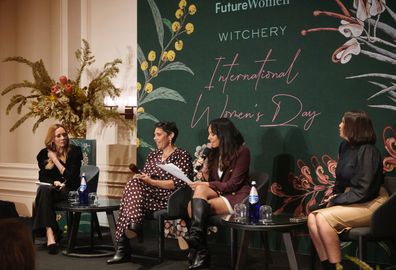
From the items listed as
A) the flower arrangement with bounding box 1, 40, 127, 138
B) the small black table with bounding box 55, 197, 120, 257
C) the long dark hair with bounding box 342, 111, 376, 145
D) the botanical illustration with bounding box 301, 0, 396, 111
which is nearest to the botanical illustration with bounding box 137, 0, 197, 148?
the flower arrangement with bounding box 1, 40, 127, 138

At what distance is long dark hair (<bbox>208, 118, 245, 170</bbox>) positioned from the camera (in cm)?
464

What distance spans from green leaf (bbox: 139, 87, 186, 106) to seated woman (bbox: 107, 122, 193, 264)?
2.73 ft

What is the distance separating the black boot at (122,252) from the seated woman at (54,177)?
28.8 inches

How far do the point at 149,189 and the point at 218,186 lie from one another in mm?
727

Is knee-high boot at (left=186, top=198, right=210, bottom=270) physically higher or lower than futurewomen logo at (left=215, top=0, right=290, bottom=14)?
lower

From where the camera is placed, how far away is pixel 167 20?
5.99 meters

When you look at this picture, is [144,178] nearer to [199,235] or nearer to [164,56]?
[199,235]

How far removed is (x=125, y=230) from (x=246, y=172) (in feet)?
3.62

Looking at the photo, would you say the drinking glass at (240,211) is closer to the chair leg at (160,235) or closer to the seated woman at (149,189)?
the chair leg at (160,235)

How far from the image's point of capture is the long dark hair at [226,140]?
15.2 ft

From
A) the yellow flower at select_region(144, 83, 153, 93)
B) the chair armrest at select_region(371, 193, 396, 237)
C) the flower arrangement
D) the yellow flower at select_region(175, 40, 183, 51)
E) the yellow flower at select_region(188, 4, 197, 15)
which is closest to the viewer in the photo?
the chair armrest at select_region(371, 193, 396, 237)

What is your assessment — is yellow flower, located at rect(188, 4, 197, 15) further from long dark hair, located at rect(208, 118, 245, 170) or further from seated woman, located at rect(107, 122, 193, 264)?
long dark hair, located at rect(208, 118, 245, 170)

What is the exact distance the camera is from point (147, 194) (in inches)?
195

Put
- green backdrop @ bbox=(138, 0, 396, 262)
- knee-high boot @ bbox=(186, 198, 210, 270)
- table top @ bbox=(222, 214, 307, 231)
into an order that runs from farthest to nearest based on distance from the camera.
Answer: green backdrop @ bbox=(138, 0, 396, 262) → knee-high boot @ bbox=(186, 198, 210, 270) → table top @ bbox=(222, 214, 307, 231)
